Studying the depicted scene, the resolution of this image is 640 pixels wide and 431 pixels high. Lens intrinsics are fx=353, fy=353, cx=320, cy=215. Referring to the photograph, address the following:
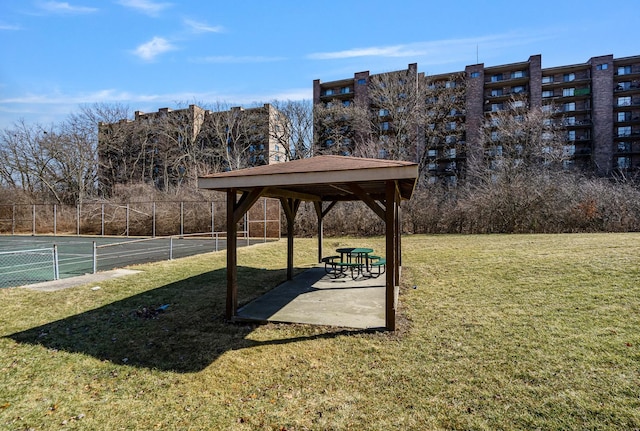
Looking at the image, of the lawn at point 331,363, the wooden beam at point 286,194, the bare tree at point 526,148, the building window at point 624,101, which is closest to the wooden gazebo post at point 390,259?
the lawn at point 331,363

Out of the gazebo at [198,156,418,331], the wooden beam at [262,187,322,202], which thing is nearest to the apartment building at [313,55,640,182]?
the wooden beam at [262,187,322,202]

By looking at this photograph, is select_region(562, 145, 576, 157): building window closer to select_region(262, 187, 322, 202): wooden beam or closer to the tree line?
the tree line

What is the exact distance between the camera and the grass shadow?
4.48m

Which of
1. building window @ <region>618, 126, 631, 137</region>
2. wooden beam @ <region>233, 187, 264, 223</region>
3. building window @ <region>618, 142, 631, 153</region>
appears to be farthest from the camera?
building window @ <region>618, 126, 631, 137</region>

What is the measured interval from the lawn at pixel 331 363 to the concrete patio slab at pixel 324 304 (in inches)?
14.3

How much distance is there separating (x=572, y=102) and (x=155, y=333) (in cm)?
4947

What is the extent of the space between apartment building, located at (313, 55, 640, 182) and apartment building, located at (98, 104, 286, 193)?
12.2m

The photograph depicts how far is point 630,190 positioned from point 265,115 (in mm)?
31576

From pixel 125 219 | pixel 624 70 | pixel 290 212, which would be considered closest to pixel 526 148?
pixel 624 70

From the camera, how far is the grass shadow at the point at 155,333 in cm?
448

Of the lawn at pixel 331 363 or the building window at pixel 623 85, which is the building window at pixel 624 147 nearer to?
the building window at pixel 623 85

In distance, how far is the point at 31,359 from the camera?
14.3 ft

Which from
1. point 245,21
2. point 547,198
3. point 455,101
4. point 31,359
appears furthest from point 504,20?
point 455,101

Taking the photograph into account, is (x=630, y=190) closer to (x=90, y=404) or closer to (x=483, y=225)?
(x=483, y=225)
